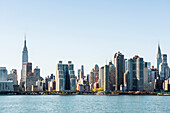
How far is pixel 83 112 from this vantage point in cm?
11319

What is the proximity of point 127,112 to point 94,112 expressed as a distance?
35.5 ft

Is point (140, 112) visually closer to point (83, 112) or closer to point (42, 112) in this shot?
point (83, 112)

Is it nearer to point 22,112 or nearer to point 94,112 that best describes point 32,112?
point 22,112

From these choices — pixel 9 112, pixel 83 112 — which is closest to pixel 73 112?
pixel 83 112

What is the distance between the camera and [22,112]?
112375 millimetres

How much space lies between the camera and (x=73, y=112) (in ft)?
375

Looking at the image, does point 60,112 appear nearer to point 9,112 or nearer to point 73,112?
point 73,112

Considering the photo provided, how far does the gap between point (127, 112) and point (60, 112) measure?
22.1 meters

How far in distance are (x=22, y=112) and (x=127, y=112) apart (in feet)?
113

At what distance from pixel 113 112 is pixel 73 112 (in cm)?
1351

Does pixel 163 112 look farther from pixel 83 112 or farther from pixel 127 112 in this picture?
pixel 83 112

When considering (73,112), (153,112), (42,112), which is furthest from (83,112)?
(153,112)

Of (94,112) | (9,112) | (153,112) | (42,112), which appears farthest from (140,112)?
(9,112)

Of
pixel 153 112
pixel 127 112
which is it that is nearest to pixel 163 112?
pixel 153 112
